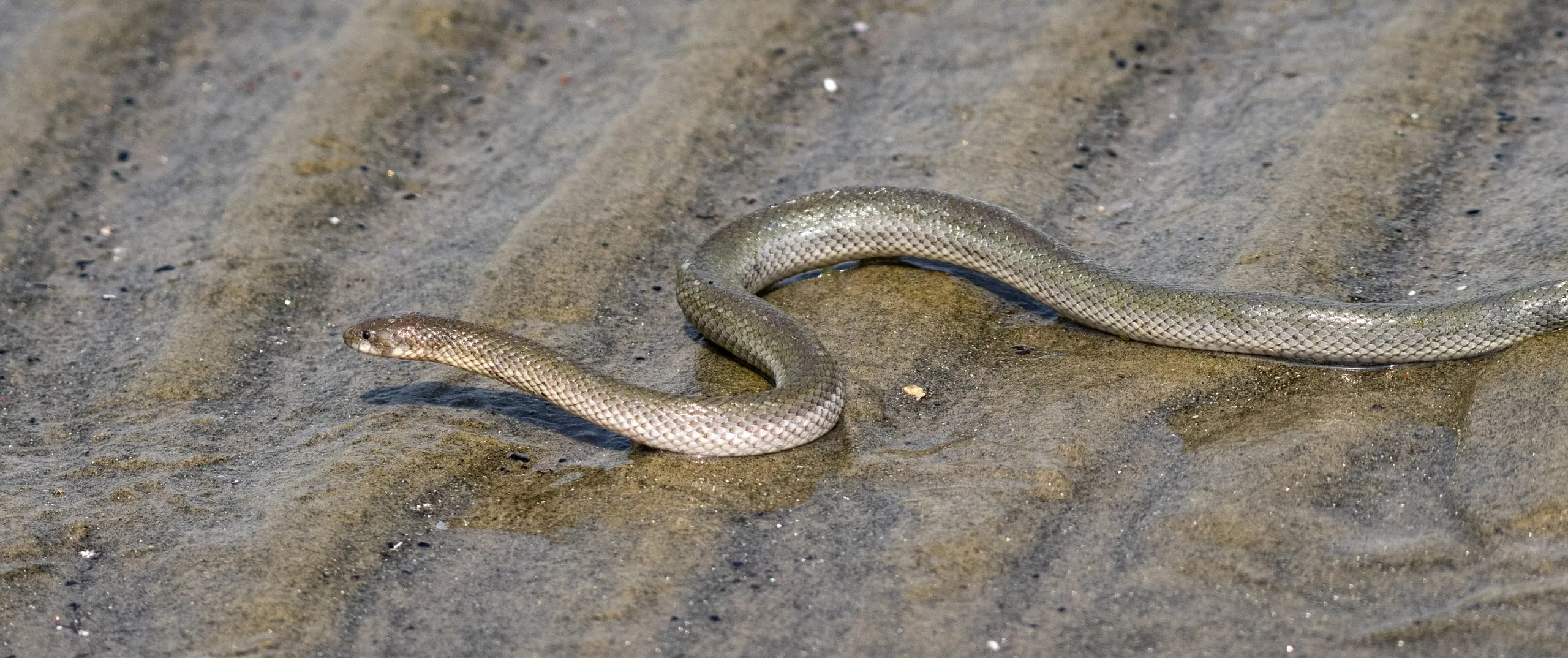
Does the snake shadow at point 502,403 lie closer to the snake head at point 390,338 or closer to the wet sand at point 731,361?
the wet sand at point 731,361

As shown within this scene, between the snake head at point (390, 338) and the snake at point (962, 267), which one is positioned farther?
the snake head at point (390, 338)

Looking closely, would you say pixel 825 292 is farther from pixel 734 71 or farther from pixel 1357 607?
pixel 1357 607

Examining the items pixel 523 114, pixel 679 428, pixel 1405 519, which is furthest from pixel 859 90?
pixel 1405 519

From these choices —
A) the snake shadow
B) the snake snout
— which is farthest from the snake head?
the snake shadow

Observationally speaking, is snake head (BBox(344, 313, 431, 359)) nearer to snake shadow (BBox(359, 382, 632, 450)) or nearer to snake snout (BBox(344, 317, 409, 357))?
snake snout (BBox(344, 317, 409, 357))

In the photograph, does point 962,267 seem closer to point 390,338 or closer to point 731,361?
point 731,361

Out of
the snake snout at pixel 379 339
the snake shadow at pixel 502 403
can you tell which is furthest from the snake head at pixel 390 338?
the snake shadow at pixel 502 403

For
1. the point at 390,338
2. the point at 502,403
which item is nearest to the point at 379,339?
the point at 390,338
